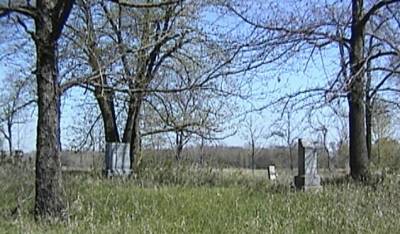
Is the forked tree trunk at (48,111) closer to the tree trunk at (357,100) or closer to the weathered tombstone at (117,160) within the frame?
the weathered tombstone at (117,160)

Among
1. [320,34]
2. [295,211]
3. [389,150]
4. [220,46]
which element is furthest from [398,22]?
[389,150]

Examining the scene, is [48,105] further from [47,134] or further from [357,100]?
[357,100]

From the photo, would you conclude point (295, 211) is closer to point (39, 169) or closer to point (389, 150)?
point (39, 169)

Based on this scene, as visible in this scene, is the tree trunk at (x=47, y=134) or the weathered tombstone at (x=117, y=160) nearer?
the tree trunk at (x=47, y=134)

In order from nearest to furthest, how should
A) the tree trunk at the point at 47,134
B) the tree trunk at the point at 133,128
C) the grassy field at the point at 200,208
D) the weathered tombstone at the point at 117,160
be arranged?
the grassy field at the point at 200,208 < the tree trunk at the point at 47,134 < the weathered tombstone at the point at 117,160 < the tree trunk at the point at 133,128

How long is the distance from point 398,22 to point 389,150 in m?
19.6

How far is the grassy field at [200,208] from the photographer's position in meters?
7.65

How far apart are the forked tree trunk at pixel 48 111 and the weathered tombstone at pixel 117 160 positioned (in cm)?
707

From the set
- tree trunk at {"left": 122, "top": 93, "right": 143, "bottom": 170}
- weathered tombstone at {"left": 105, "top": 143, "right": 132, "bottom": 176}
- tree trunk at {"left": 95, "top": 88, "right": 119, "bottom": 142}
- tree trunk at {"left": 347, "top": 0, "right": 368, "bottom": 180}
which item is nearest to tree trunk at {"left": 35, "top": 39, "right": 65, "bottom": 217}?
weathered tombstone at {"left": 105, "top": 143, "right": 132, "bottom": 176}

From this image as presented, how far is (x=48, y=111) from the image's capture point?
9.32 meters

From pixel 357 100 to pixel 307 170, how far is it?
309 cm

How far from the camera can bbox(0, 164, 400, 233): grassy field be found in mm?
7652

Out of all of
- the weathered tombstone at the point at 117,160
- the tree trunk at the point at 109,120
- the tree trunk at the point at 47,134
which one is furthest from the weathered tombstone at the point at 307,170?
the tree trunk at the point at 109,120

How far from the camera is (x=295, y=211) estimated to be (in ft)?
30.2
